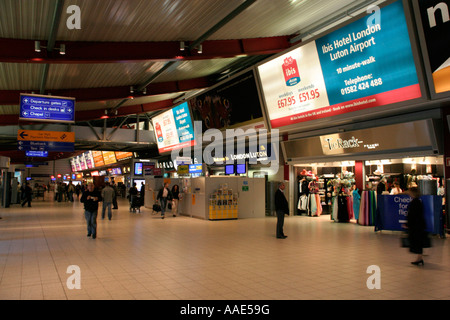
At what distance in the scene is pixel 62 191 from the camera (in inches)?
1214

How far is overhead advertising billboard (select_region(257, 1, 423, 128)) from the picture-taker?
31.1 ft

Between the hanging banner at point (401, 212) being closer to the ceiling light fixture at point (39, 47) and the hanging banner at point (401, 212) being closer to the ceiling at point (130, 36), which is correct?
the ceiling at point (130, 36)

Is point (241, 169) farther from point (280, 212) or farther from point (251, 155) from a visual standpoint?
point (280, 212)

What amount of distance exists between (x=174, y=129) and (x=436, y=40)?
1613 centimetres

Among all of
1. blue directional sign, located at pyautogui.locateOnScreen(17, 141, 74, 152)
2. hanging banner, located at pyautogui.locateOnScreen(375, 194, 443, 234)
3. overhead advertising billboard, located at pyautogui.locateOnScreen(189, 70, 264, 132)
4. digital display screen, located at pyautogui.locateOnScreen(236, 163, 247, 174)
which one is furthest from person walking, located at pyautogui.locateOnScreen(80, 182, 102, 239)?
blue directional sign, located at pyautogui.locateOnScreen(17, 141, 74, 152)

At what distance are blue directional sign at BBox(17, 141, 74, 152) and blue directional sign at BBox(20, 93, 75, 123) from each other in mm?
5821

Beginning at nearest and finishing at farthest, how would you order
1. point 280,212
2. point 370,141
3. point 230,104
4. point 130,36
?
point 280,212
point 130,36
point 370,141
point 230,104

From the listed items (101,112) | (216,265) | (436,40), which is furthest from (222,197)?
(101,112)

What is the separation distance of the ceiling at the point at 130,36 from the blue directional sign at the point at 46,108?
76 centimetres

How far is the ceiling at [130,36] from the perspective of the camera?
345 inches

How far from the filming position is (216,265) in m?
6.92

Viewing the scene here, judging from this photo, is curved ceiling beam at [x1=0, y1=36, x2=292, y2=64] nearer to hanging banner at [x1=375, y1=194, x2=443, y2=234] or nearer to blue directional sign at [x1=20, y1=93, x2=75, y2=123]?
blue directional sign at [x1=20, y1=93, x2=75, y2=123]
